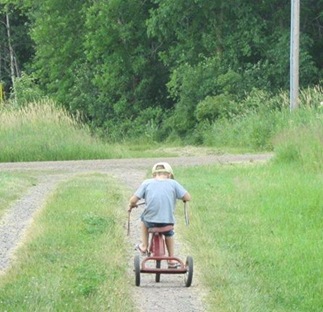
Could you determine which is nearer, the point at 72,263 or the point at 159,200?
the point at 159,200

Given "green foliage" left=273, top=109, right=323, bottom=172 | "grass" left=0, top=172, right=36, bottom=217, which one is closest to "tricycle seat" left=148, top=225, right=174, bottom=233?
"grass" left=0, top=172, right=36, bottom=217

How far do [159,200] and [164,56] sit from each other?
112ft

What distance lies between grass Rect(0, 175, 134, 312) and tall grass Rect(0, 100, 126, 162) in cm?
1231

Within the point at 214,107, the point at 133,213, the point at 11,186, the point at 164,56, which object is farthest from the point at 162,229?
the point at 164,56

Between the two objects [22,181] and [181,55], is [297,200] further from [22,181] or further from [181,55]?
[181,55]

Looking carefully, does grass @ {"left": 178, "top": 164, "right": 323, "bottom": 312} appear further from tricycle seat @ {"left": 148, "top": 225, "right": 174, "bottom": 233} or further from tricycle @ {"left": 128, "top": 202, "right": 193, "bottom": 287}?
tricycle seat @ {"left": 148, "top": 225, "right": 174, "bottom": 233}

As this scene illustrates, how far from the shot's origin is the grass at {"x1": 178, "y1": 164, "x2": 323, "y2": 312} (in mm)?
10297

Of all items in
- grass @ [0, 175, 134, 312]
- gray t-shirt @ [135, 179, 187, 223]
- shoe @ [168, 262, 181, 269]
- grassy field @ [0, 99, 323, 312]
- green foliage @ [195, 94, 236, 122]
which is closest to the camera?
grass @ [0, 175, 134, 312]

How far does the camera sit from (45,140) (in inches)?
1206

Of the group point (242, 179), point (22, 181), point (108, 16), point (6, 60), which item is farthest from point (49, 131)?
point (6, 60)

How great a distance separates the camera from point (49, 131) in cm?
3130

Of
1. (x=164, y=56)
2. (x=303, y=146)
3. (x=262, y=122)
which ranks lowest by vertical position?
(x=303, y=146)

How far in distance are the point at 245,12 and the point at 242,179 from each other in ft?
74.9

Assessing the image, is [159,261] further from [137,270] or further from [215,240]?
[215,240]
